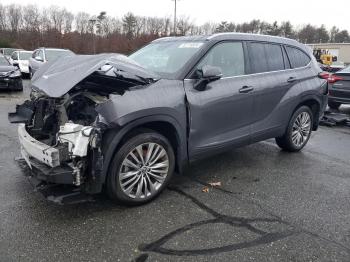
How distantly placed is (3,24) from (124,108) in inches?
2525

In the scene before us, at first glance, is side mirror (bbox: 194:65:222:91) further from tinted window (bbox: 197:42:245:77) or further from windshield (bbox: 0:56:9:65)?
windshield (bbox: 0:56:9:65)

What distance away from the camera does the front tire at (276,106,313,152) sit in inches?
216

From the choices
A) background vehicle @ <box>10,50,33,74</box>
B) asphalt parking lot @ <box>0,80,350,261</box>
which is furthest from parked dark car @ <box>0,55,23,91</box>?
asphalt parking lot @ <box>0,80,350,261</box>

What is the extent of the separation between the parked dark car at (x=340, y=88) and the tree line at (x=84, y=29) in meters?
26.8

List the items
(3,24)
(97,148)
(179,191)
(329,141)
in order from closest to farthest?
(97,148) < (179,191) < (329,141) < (3,24)

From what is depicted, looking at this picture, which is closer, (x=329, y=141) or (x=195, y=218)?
(x=195, y=218)

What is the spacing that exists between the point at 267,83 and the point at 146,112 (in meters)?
2.17

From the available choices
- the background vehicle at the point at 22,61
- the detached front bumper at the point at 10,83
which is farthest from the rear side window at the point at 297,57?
the background vehicle at the point at 22,61

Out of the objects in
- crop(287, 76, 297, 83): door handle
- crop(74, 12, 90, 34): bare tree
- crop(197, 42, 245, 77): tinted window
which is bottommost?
crop(287, 76, 297, 83): door handle

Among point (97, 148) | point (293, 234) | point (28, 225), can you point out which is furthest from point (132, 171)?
point (293, 234)

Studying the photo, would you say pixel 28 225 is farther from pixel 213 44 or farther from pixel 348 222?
pixel 348 222

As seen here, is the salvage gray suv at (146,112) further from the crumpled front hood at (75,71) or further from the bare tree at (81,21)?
the bare tree at (81,21)

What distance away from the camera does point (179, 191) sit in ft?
13.5

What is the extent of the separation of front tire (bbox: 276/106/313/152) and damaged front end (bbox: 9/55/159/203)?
115 inches
